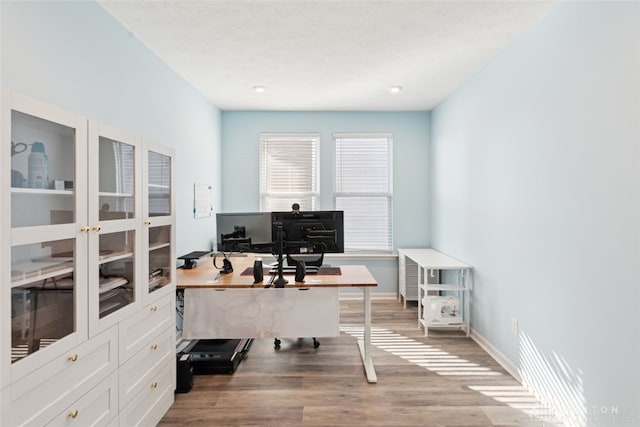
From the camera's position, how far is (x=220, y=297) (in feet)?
9.12

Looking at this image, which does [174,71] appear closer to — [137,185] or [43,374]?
[137,185]

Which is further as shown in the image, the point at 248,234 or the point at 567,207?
Answer: the point at 248,234

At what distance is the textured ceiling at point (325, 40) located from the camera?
7.56ft

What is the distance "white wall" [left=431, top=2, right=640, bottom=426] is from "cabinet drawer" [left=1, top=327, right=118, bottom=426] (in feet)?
8.42

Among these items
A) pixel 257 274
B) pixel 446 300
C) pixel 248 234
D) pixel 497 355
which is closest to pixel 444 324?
pixel 446 300

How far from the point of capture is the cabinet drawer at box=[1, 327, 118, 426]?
124 centimetres

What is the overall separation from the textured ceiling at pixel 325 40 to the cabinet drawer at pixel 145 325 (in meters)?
1.93

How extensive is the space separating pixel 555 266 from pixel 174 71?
3.53m

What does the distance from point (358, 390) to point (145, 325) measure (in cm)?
156

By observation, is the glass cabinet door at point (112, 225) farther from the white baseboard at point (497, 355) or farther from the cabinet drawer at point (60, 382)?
the white baseboard at point (497, 355)

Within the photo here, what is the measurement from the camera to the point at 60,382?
4.72 ft

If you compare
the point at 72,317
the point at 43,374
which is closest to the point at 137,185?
the point at 72,317

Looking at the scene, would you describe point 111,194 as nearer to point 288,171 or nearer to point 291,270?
point 291,270

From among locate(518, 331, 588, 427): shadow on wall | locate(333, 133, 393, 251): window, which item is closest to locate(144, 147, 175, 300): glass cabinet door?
locate(518, 331, 588, 427): shadow on wall
